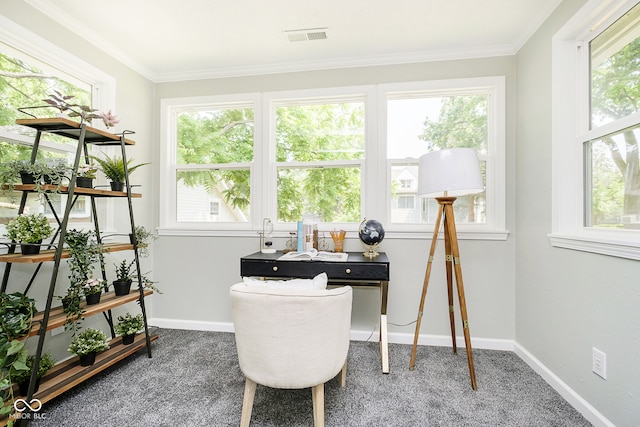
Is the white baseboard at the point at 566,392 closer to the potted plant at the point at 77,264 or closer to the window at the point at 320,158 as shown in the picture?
the window at the point at 320,158

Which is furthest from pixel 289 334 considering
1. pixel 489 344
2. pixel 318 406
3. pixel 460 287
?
pixel 489 344

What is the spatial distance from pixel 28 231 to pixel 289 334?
61.5 inches

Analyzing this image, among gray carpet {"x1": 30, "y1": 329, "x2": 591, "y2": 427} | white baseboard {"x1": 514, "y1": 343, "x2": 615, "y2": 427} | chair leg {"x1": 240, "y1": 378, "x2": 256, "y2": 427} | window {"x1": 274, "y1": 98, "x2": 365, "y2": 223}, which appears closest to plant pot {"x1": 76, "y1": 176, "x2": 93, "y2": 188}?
gray carpet {"x1": 30, "y1": 329, "x2": 591, "y2": 427}

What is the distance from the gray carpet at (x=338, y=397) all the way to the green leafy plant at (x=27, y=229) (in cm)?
97

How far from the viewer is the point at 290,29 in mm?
2229

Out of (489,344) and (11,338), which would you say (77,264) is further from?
(489,344)

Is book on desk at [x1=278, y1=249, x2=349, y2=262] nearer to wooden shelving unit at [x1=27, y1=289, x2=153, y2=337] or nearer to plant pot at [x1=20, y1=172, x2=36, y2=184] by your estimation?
wooden shelving unit at [x1=27, y1=289, x2=153, y2=337]

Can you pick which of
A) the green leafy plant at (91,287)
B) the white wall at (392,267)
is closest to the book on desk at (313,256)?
the white wall at (392,267)

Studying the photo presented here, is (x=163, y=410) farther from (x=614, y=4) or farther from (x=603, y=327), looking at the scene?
(x=614, y=4)

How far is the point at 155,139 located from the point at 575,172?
11.5ft

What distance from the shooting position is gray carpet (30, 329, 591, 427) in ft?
5.21

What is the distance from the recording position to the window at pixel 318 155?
2551 mm

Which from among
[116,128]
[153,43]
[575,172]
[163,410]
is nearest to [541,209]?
[575,172]

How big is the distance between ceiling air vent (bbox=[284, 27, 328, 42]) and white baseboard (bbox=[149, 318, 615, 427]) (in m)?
2.47
